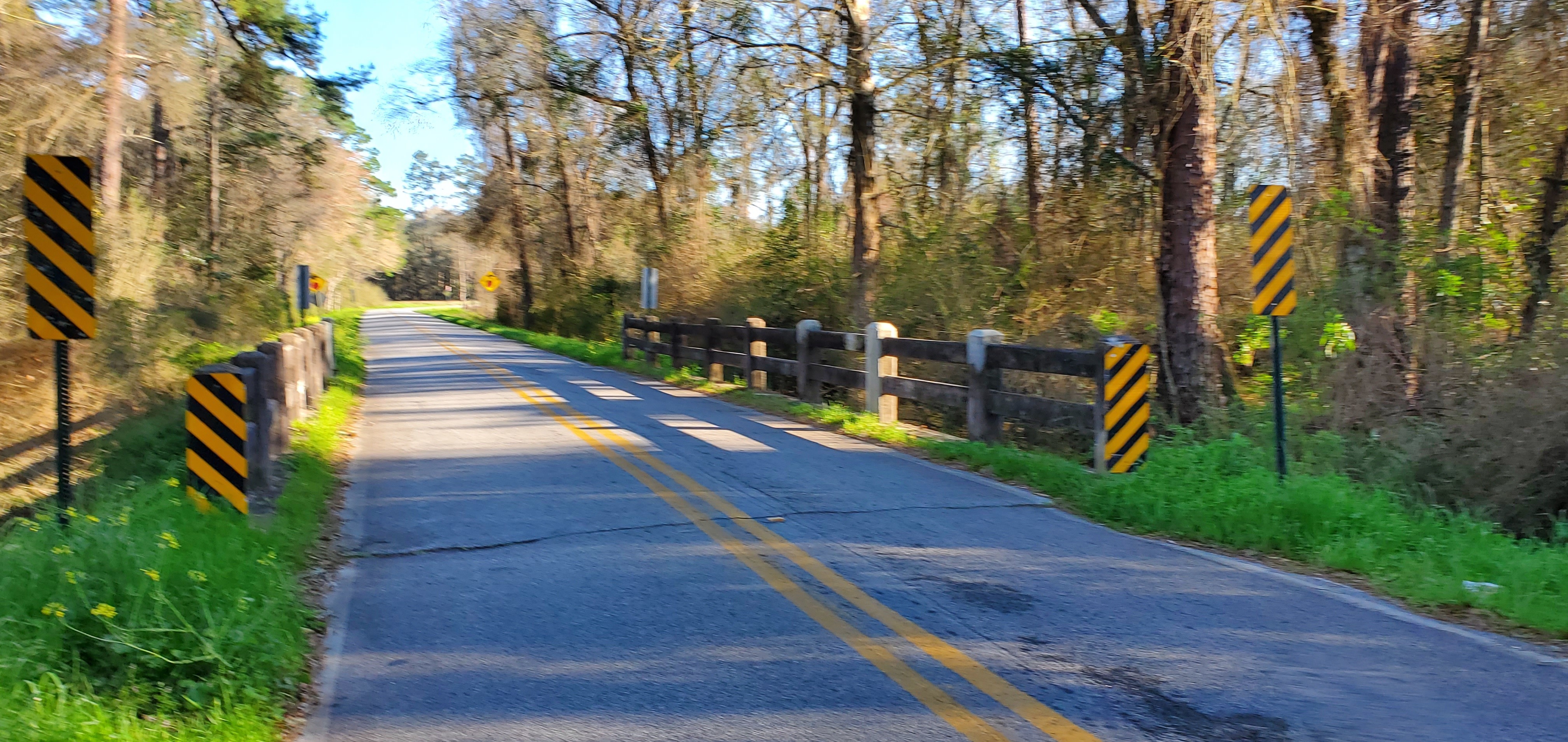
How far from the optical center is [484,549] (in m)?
6.87

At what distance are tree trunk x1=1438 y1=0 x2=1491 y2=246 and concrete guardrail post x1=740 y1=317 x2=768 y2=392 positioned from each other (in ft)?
30.8

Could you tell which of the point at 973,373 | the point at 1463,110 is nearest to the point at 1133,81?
the point at 1463,110

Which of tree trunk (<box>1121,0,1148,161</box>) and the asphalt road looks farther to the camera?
tree trunk (<box>1121,0,1148,161</box>)

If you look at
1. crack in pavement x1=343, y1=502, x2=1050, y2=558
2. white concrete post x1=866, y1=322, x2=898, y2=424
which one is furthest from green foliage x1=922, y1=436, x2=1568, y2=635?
white concrete post x1=866, y1=322, x2=898, y2=424

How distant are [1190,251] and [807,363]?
5853 mm

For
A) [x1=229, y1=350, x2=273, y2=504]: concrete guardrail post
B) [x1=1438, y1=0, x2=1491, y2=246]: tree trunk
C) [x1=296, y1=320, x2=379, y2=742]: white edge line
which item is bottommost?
[x1=296, y1=320, x2=379, y2=742]: white edge line

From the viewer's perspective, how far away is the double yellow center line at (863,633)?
4113 millimetres

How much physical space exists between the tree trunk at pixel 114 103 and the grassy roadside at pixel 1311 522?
56.9 ft

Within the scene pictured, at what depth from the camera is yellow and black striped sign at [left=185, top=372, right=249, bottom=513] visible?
261 inches

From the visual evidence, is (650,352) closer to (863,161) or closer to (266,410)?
(863,161)

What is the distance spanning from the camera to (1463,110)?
12477 millimetres

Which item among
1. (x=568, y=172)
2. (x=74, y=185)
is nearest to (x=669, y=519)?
(x=74, y=185)

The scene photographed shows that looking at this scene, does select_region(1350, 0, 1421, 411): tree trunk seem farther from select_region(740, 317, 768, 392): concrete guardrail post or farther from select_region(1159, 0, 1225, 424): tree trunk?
select_region(740, 317, 768, 392): concrete guardrail post

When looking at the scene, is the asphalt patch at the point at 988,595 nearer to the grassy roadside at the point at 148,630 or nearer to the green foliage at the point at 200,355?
the grassy roadside at the point at 148,630
